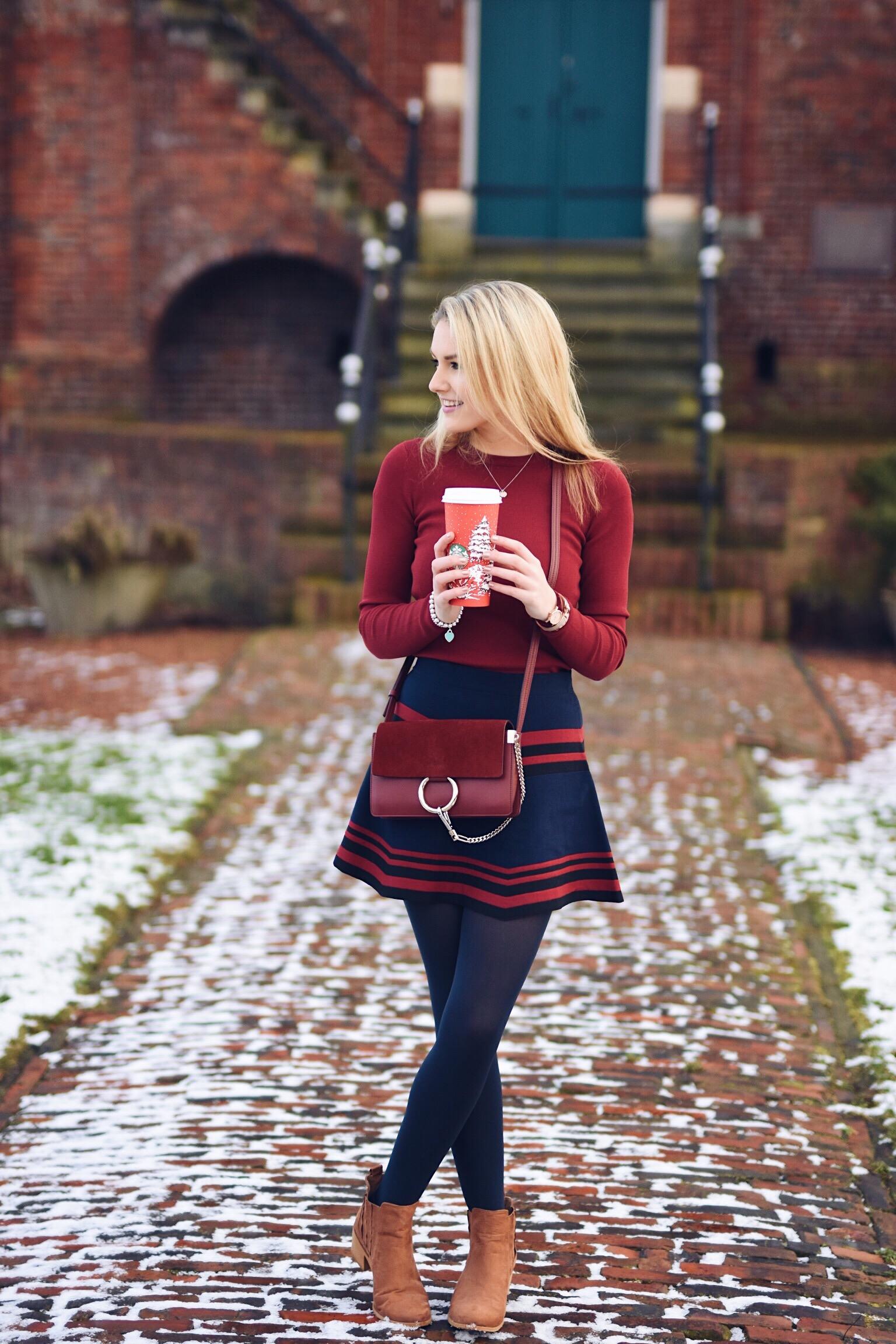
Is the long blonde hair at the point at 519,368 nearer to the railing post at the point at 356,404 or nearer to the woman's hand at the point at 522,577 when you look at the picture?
the woman's hand at the point at 522,577

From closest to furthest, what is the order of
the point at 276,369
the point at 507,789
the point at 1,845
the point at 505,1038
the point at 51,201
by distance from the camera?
the point at 507,789
the point at 505,1038
the point at 1,845
the point at 51,201
the point at 276,369

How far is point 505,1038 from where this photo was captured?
4.54 meters

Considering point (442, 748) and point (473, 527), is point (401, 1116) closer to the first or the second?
point (442, 748)

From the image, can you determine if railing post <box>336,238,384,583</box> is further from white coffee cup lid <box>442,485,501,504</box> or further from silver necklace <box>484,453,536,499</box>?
white coffee cup lid <box>442,485,501,504</box>

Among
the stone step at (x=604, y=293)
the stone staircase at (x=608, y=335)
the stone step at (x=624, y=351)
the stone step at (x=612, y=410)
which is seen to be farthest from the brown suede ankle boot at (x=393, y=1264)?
the stone step at (x=604, y=293)

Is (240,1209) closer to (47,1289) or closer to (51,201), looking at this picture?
(47,1289)

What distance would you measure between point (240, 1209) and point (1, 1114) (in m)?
0.89

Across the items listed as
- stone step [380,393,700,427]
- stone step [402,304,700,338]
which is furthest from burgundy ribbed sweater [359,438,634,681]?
stone step [402,304,700,338]

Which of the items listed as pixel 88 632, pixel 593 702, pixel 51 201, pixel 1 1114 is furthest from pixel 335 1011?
pixel 51 201

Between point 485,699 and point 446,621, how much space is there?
0.61 feet

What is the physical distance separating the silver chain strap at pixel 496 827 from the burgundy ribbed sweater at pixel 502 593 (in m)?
0.16

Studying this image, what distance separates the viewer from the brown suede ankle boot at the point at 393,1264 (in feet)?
9.66

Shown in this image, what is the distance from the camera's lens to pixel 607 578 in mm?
2939

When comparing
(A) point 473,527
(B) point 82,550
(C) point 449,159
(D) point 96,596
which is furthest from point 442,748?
(C) point 449,159
